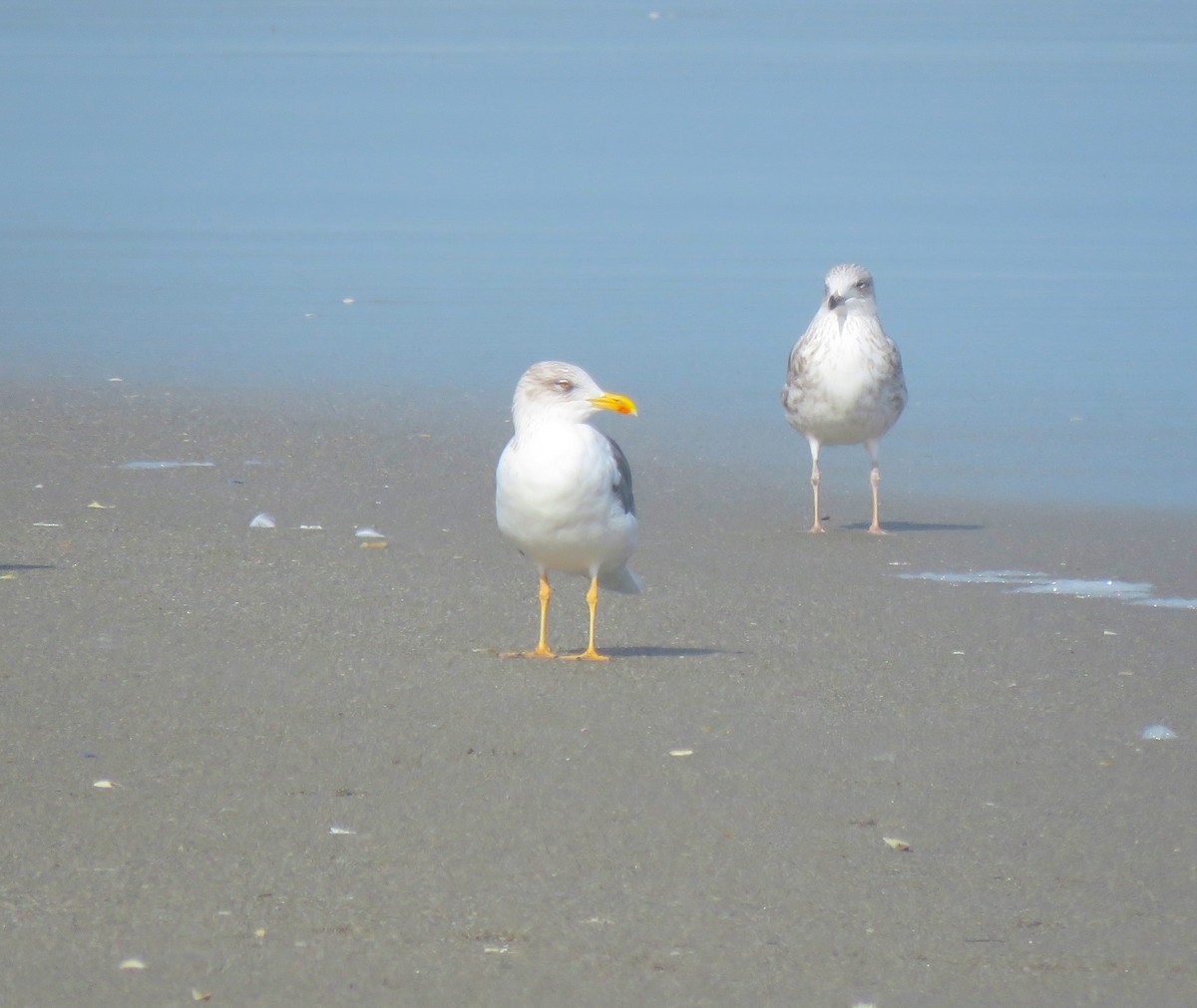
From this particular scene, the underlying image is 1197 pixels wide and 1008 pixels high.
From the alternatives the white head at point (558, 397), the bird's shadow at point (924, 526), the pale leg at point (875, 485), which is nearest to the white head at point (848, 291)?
the pale leg at point (875, 485)

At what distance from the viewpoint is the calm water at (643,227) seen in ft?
42.1

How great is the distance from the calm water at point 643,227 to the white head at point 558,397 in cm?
403

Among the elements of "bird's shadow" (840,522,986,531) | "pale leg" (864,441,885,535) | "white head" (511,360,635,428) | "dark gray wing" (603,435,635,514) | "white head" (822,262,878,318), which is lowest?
"bird's shadow" (840,522,986,531)

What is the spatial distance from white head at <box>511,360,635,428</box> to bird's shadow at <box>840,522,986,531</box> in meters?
3.11

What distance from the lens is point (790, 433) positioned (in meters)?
12.0

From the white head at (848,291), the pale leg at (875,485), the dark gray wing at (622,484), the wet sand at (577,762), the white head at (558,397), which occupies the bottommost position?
the wet sand at (577,762)

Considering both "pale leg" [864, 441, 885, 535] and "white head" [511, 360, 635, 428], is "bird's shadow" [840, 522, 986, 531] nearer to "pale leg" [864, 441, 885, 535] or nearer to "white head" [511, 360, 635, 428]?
"pale leg" [864, 441, 885, 535]

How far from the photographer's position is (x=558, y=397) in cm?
698

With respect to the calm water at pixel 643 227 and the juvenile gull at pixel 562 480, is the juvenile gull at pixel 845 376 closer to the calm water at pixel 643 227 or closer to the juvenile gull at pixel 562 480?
the calm water at pixel 643 227

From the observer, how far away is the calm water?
42.1 feet

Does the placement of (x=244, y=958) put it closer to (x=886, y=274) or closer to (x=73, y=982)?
(x=73, y=982)

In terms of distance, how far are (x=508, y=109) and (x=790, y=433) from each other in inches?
617

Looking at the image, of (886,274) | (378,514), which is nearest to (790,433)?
(378,514)

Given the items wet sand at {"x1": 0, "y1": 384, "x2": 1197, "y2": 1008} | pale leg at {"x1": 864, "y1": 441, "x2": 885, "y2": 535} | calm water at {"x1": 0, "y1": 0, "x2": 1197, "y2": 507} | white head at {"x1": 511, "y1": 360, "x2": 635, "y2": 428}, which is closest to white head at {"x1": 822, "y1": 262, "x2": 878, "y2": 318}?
pale leg at {"x1": 864, "y1": 441, "x2": 885, "y2": 535}
